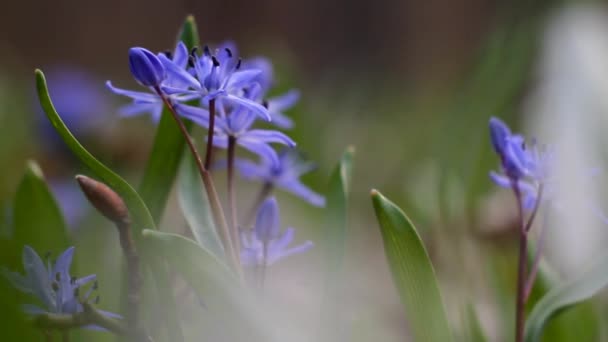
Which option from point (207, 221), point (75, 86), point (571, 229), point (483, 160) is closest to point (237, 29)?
point (75, 86)

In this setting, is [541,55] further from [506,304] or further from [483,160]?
[506,304]

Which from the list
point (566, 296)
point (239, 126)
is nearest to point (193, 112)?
point (239, 126)

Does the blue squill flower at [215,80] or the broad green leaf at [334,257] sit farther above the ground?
the blue squill flower at [215,80]

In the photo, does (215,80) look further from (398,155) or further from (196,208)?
(398,155)

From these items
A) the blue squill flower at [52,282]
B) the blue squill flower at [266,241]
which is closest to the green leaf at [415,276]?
the blue squill flower at [266,241]

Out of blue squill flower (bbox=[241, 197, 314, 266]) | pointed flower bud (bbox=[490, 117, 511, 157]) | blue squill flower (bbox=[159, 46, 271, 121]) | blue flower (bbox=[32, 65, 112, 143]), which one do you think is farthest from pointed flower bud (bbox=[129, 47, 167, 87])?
blue flower (bbox=[32, 65, 112, 143])

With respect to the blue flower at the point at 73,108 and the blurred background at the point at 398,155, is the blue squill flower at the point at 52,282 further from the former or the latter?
the blue flower at the point at 73,108
